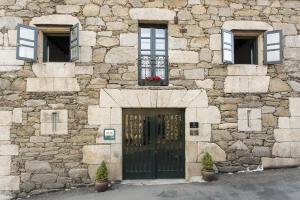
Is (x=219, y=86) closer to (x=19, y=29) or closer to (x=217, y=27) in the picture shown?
(x=217, y=27)

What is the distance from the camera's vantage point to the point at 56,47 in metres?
7.00

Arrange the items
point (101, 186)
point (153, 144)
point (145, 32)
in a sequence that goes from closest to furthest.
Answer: point (101, 186) → point (153, 144) → point (145, 32)

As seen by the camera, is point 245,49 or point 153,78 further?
point 245,49

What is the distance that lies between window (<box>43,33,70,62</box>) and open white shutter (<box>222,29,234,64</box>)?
3910 mm

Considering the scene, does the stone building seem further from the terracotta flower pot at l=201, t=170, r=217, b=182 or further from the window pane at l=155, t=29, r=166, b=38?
the terracotta flower pot at l=201, t=170, r=217, b=182

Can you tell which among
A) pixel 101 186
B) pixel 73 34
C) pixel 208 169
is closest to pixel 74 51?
pixel 73 34

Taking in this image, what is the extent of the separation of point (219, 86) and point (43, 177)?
4.73 m

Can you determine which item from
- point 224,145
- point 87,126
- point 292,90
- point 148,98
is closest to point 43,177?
point 87,126

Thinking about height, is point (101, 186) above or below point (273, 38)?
below

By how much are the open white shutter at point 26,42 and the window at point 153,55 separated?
251cm

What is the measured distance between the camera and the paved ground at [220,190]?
5.49m

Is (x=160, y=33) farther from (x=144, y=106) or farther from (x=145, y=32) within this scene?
(x=144, y=106)

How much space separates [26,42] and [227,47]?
4800 mm

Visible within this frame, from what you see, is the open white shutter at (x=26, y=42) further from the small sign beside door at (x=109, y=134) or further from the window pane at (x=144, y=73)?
the window pane at (x=144, y=73)
